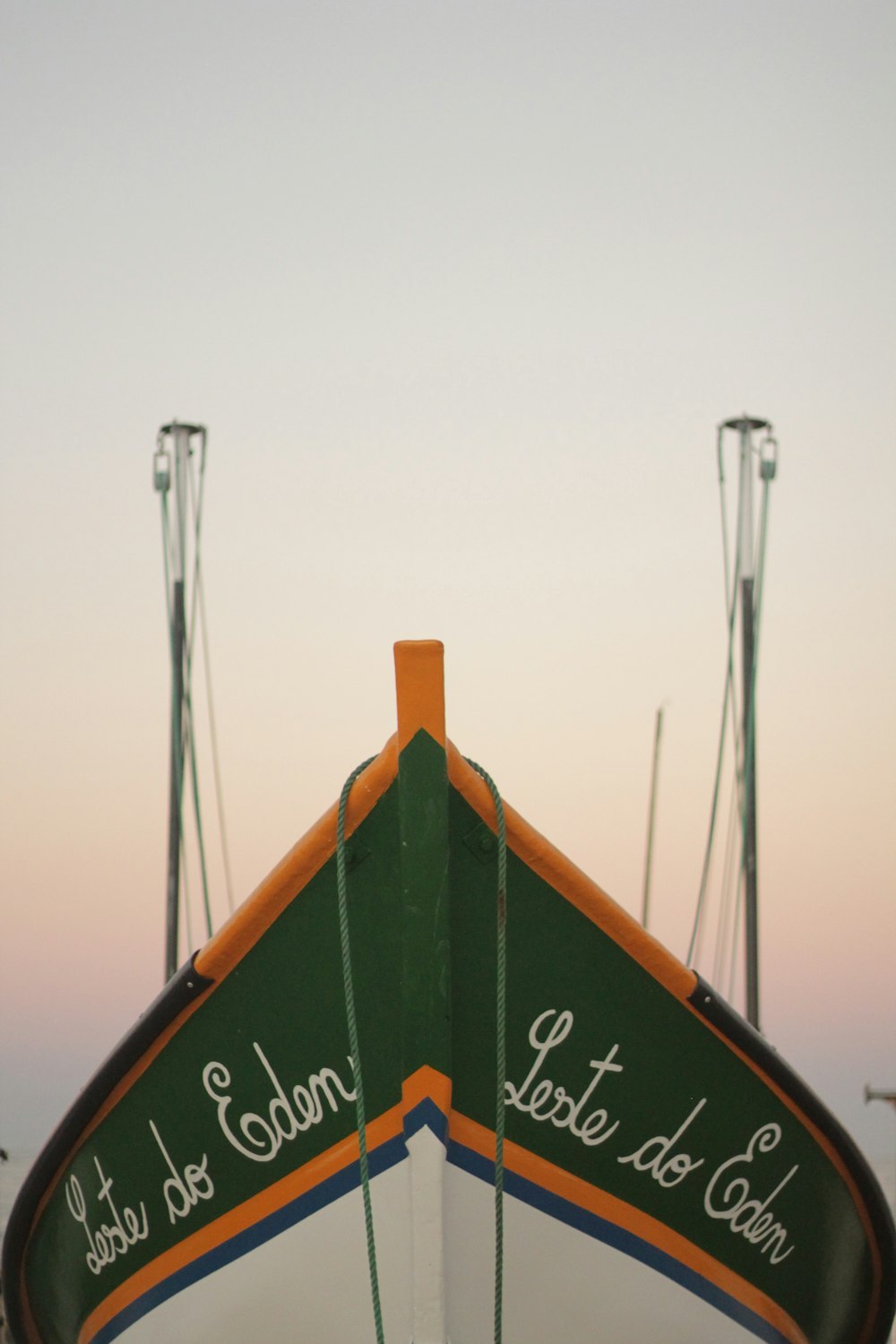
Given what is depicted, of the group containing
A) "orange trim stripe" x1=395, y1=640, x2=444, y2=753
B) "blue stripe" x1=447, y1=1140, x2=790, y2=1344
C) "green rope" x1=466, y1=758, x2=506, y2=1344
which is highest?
"orange trim stripe" x1=395, y1=640, x2=444, y2=753

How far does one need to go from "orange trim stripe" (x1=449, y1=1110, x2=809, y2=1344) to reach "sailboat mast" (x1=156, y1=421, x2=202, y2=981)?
5.17 m

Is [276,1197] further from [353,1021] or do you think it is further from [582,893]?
[582,893]

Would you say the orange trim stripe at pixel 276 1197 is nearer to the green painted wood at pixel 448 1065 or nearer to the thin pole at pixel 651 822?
the green painted wood at pixel 448 1065

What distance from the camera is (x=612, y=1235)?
3799 mm

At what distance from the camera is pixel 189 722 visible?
31.2ft

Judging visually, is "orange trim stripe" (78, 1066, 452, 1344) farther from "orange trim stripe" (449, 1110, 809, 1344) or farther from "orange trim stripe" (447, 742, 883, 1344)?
"orange trim stripe" (447, 742, 883, 1344)

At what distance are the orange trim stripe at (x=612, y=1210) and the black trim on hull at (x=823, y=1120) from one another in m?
0.46

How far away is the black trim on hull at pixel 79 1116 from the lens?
374 centimetres

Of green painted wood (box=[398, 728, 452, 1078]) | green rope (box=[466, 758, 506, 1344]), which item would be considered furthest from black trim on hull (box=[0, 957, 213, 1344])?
green rope (box=[466, 758, 506, 1344])

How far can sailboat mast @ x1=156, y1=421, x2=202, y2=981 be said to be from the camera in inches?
356

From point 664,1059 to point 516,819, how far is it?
82cm

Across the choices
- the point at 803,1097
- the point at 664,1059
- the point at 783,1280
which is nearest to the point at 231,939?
the point at 664,1059

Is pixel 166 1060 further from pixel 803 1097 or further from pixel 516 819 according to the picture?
pixel 803 1097

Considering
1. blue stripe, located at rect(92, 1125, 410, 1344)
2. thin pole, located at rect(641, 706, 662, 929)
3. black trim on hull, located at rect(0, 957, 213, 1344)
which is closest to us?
blue stripe, located at rect(92, 1125, 410, 1344)
